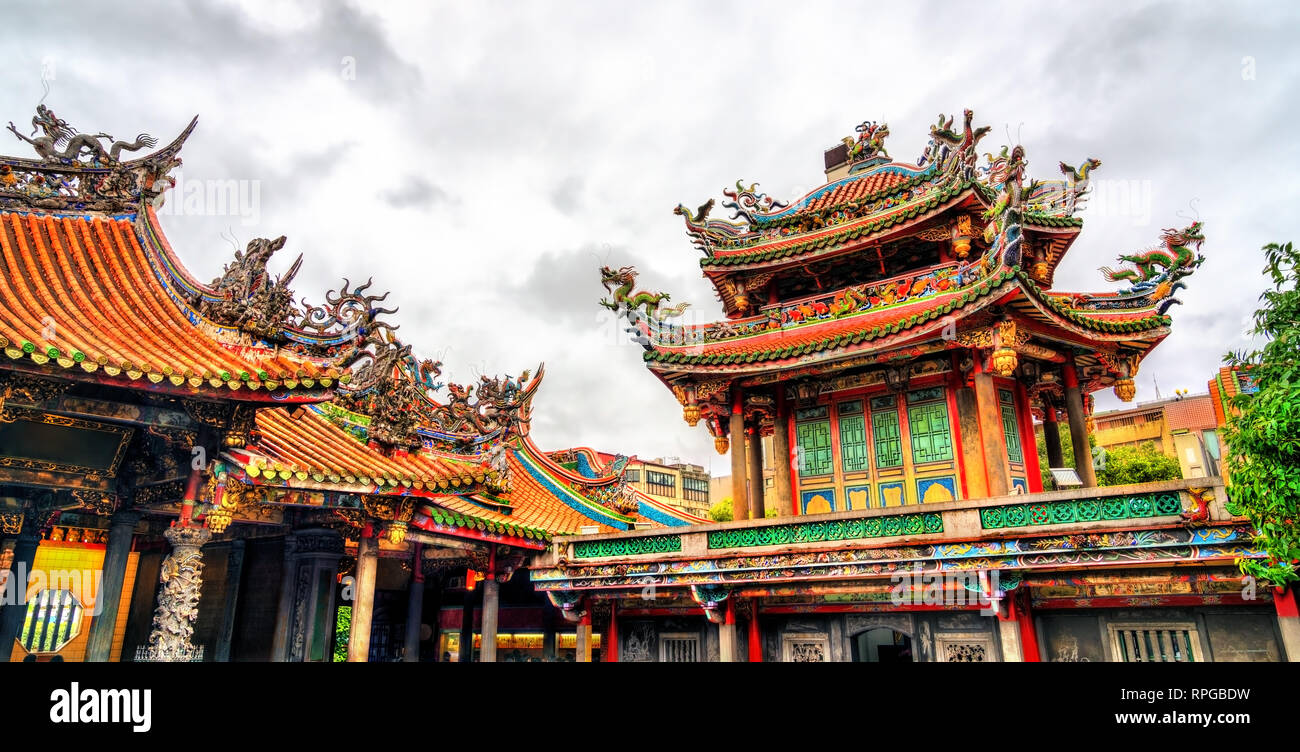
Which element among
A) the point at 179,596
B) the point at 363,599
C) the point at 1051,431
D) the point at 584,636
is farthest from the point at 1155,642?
the point at 179,596

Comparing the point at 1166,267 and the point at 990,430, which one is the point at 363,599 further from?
the point at 1166,267

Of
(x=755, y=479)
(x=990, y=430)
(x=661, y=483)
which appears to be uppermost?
(x=661, y=483)

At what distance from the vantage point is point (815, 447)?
643 inches

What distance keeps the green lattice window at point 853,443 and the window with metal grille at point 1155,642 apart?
565cm

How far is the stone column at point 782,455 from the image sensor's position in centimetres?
1606

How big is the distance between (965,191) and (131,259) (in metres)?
14.7

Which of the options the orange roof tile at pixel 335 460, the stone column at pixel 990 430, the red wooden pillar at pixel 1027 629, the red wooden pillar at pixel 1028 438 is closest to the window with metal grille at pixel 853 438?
the stone column at pixel 990 430

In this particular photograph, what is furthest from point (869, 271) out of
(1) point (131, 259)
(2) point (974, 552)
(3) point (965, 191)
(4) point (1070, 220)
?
(1) point (131, 259)

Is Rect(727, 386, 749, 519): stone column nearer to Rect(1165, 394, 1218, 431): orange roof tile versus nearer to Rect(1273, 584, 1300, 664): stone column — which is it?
Rect(1273, 584, 1300, 664): stone column

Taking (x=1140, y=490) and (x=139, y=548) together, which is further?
(x=139, y=548)

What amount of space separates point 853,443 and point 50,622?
556 inches
